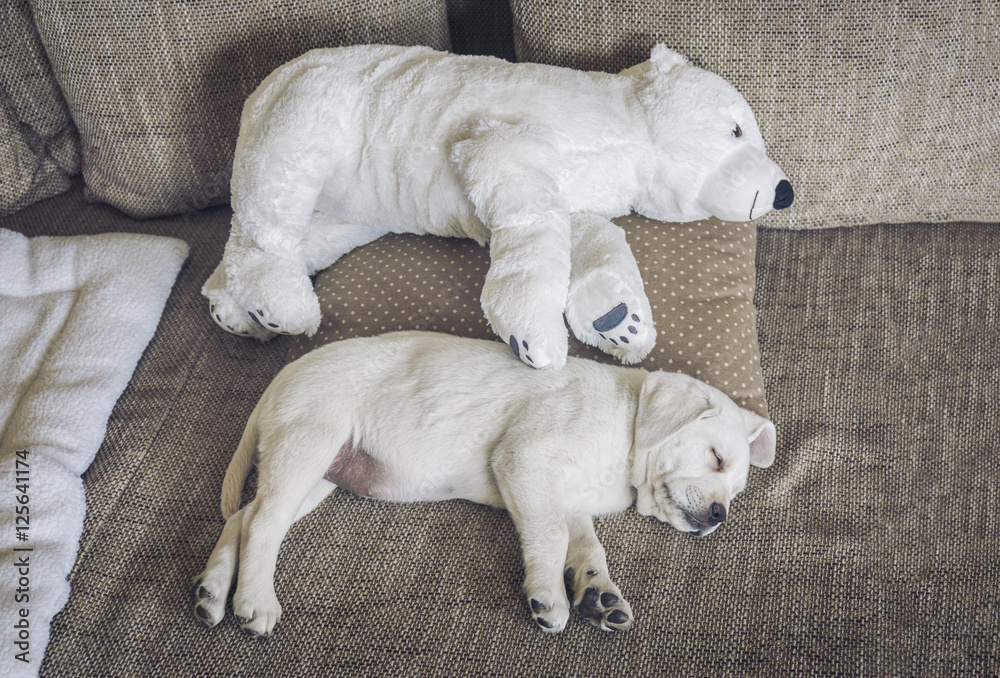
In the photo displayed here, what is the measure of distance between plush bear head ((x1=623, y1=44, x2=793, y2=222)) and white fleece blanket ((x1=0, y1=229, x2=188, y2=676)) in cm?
114

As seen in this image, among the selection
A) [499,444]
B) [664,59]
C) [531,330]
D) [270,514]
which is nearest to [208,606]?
[270,514]

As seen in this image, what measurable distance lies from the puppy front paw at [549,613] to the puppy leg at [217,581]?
18.9 inches

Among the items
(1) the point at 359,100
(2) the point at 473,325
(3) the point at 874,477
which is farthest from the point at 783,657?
(1) the point at 359,100

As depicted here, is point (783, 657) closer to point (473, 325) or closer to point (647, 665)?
point (647, 665)

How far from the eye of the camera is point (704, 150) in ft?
4.59

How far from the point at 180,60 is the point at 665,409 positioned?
1339 millimetres

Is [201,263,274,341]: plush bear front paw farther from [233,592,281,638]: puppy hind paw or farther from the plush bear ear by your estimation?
the plush bear ear

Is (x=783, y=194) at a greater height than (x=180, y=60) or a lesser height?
lesser

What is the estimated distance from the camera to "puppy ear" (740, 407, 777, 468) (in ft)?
4.29

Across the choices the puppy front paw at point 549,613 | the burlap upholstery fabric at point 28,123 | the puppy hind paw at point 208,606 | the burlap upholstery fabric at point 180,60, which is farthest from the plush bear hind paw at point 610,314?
the burlap upholstery fabric at point 28,123

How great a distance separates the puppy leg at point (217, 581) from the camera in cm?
113

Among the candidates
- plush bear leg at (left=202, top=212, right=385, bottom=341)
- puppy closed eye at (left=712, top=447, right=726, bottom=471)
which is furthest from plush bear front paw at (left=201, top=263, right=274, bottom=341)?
puppy closed eye at (left=712, top=447, right=726, bottom=471)

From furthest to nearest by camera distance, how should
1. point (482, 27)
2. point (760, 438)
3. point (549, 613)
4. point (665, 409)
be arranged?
point (482, 27) → point (760, 438) → point (665, 409) → point (549, 613)

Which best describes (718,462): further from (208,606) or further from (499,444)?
(208,606)
